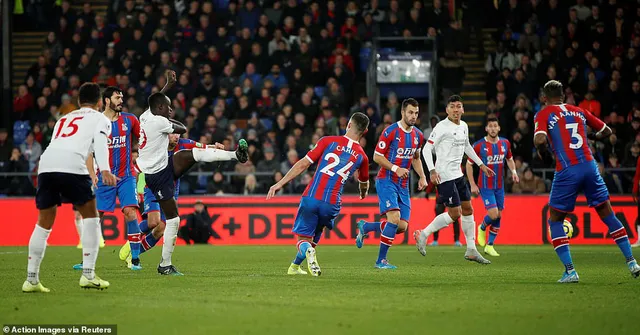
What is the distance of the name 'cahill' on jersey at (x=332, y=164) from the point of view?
11.8 meters

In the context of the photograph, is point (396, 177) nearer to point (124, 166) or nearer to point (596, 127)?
point (596, 127)

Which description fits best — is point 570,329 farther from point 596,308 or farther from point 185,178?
point 185,178

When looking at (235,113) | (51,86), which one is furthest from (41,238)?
(51,86)

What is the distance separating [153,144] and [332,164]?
102 inches

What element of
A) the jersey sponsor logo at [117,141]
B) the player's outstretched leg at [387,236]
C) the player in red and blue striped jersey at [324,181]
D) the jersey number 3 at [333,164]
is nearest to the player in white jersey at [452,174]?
the player's outstretched leg at [387,236]

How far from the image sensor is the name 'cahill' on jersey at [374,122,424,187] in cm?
1400

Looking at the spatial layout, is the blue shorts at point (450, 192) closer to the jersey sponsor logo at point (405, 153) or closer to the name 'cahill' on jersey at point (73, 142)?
the jersey sponsor logo at point (405, 153)

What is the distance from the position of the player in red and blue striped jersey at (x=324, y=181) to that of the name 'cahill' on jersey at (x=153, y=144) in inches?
78.3

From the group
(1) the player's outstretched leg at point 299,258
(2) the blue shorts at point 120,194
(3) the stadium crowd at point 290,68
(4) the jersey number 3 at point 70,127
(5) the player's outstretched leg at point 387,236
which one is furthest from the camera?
(3) the stadium crowd at point 290,68

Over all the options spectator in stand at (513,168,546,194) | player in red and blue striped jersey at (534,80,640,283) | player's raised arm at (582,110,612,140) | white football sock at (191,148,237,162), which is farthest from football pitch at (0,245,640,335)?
spectator in stand at (513,168,546,194)

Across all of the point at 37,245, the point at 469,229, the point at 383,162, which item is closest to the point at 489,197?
the point at 469,229

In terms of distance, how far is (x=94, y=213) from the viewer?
9.80m

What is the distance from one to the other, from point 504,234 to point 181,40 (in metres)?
11.1

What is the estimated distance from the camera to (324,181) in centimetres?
1180
